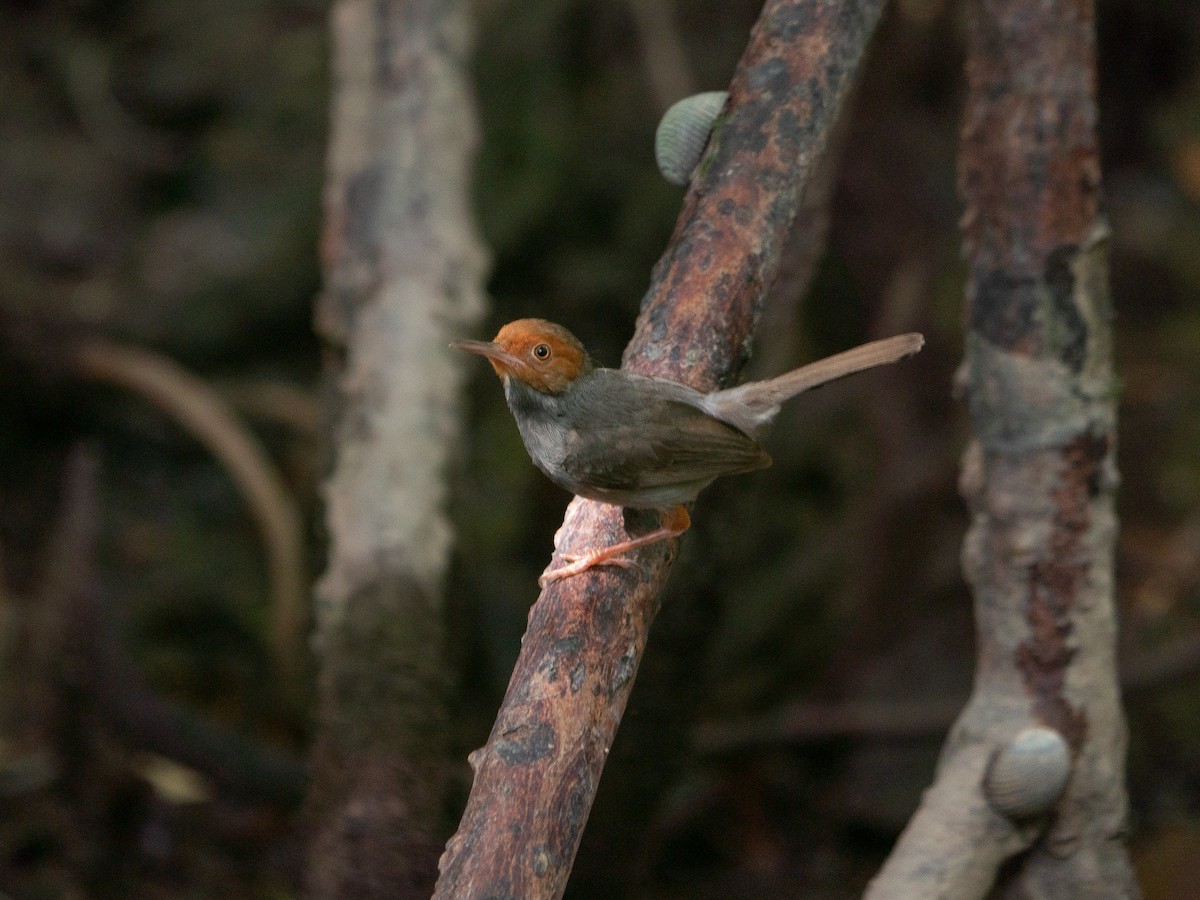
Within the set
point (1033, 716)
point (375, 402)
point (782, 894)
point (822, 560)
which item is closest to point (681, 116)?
point (375, 402)

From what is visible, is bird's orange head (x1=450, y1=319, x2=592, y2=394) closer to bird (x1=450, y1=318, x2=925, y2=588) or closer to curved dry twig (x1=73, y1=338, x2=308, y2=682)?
bird (x1=450, y1=318, x2=925, y2=588)

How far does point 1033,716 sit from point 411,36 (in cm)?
242

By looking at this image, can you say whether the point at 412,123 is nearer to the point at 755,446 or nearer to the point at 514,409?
the point at 514,409

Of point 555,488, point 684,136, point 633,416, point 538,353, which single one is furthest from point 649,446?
point 555,488

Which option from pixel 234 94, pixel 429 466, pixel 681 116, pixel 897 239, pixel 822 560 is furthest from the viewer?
pixel 234 94

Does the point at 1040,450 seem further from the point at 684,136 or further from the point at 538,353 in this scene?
the point at 538,353

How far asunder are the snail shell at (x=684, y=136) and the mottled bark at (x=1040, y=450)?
0.69 metres

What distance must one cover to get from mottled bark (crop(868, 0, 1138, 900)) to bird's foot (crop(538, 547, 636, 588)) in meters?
1.10

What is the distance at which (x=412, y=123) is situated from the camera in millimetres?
3533

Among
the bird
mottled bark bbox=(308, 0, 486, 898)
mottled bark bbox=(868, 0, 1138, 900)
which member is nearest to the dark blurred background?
mottled bark bbox=(308, 0, 486, 898)

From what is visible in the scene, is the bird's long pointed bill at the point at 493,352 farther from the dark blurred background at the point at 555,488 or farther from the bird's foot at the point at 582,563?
the dark blurred background at the point at 555,488

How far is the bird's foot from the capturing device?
6.48 ft

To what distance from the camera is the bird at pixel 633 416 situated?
2.27m

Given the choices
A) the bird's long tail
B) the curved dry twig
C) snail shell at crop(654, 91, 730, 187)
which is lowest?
the bird's long tail
